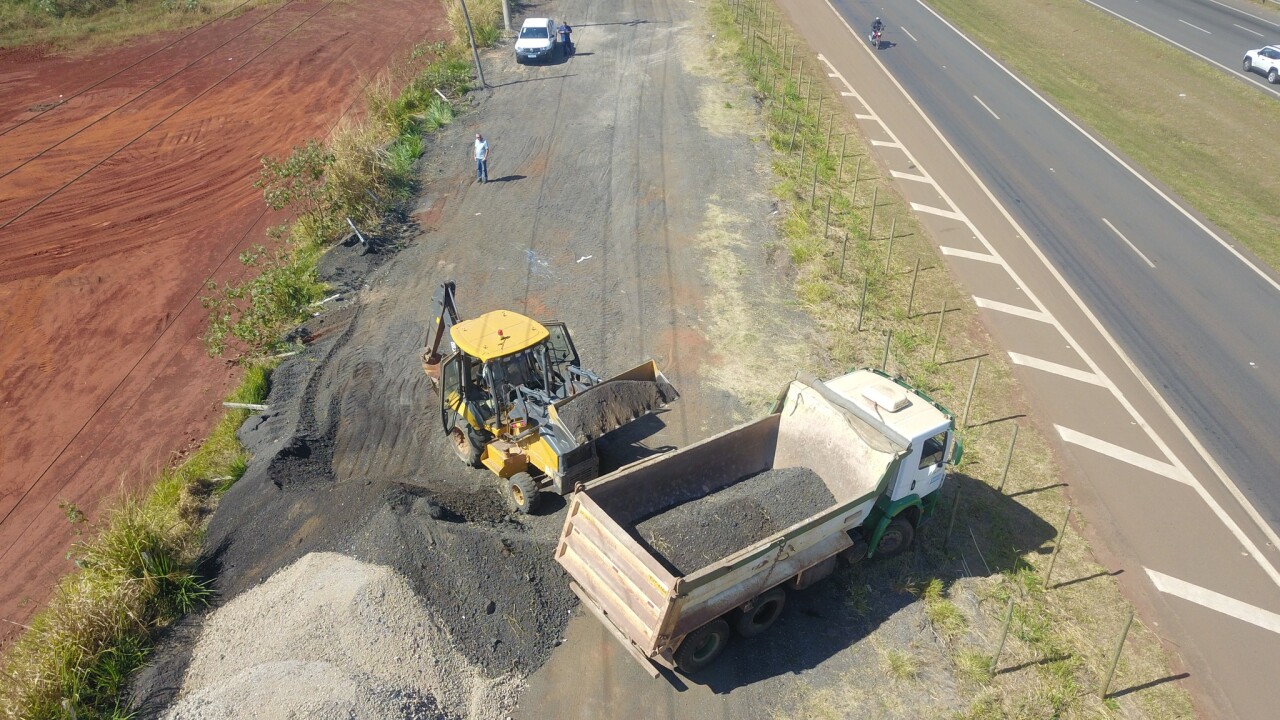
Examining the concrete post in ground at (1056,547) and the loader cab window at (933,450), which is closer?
the loader cab window at (933,450)

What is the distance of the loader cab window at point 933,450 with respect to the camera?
11.6m

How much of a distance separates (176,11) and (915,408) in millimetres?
42900

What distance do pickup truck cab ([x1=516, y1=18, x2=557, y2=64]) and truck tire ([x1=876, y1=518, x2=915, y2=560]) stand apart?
2701cm

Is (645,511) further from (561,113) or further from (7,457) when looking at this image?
(561,113)

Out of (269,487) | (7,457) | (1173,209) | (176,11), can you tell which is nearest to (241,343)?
(7,457)

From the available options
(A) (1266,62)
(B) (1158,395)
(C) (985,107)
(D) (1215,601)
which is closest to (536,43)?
(C) (985,107)

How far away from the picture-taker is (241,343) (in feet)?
60.7

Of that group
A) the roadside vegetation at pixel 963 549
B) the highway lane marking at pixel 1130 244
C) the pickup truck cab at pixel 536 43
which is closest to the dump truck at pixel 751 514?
the roadside vegetation at pixel 963 549

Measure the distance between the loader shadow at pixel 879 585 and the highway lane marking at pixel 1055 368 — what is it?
4626mm

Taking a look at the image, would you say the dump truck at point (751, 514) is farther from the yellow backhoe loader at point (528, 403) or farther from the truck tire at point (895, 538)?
the yellow backhoe loader at point (528, 403)

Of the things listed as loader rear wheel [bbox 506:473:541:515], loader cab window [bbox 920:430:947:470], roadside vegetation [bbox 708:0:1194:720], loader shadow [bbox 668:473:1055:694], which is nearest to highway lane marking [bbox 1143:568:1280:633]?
roadside vegetation [bbox 708:0:1194:720]

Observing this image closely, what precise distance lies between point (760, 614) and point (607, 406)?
3822 mm

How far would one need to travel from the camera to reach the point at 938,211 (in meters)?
Result: 23.8

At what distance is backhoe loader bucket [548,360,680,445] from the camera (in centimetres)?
1230
